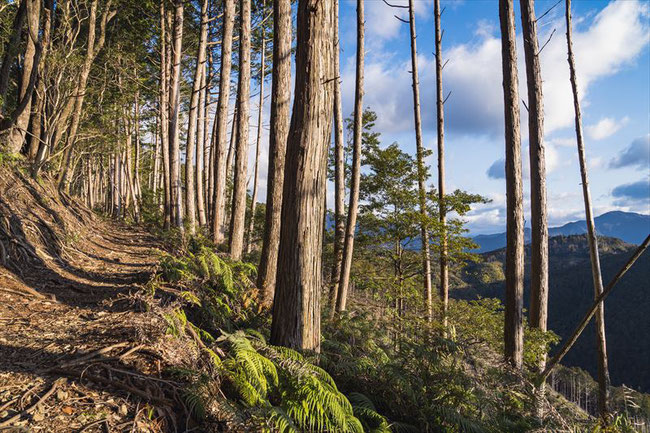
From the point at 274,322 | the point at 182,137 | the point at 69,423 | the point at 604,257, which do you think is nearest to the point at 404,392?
the point at 274,322

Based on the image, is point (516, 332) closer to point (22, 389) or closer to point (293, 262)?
point (293, 262)

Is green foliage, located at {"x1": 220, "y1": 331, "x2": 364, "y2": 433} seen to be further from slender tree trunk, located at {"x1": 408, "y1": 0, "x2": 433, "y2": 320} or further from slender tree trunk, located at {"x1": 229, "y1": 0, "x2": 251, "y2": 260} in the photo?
slender tree trunk, located at {"x1": 408, "y1": 0, "x2": 433, "y2": 320}

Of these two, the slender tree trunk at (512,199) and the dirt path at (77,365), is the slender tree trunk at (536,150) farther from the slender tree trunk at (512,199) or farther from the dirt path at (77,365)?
the dirt path at (77,365)

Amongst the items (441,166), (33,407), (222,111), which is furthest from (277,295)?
(441,166)

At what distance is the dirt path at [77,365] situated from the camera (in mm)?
2094

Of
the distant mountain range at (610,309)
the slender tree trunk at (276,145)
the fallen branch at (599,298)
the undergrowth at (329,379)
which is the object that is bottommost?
the distant mountain range at (610,309)

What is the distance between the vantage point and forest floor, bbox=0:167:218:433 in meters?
2.12

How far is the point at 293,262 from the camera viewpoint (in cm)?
350

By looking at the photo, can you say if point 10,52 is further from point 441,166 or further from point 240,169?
point 441,166

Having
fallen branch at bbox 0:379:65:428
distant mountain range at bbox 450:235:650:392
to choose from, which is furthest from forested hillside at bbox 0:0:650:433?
distant mountain range at bbox 450:235:650:392

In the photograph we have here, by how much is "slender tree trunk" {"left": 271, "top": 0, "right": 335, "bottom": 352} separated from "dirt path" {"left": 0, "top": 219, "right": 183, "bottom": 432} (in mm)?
1183

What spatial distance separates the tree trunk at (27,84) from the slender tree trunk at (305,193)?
8.32 meters

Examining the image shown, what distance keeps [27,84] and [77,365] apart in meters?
Result: 9.95

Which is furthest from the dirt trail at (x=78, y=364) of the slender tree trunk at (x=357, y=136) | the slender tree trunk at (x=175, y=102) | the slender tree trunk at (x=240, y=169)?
the slender tree trunk at (x=175, y=102)
